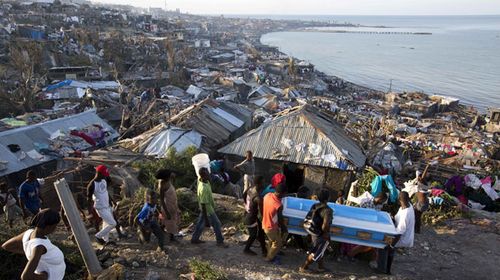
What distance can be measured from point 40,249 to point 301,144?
826 centimetres

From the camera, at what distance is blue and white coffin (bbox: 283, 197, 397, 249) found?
5.61 meters

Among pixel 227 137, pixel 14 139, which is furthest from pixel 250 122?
pixel 14 139

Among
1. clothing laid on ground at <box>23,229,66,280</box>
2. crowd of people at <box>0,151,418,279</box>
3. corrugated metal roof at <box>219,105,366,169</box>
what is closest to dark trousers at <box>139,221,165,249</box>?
crowd of people at <box>0,151,418,279</box>

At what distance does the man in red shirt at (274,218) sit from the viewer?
17.8 ft

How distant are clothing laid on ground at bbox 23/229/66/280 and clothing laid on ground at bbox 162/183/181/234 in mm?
2335

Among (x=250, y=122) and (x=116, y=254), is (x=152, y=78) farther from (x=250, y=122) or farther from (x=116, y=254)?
(x=116, y=254)

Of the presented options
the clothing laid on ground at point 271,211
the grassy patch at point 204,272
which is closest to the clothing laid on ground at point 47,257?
the grassy patch at point 204,272

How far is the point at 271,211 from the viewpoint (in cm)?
548

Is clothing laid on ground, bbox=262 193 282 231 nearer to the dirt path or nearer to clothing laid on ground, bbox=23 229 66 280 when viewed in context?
the dirt path

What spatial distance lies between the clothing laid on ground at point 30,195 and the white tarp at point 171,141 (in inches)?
152

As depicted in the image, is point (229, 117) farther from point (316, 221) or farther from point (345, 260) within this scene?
point (316, 221)

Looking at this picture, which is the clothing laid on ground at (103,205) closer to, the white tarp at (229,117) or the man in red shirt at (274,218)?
the man in red shirt at (274,218)

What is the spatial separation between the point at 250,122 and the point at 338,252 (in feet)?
38.6

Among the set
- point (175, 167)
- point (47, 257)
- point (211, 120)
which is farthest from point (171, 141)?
point (47, 257)
